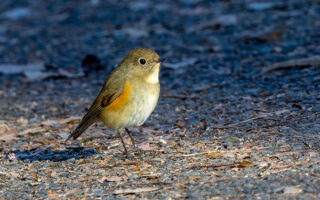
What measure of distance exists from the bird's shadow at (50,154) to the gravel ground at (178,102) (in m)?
0.01

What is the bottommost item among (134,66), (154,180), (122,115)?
(154,180)

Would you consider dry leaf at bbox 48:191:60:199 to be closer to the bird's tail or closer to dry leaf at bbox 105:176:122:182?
dry leaf at bbox 105:176:122:182

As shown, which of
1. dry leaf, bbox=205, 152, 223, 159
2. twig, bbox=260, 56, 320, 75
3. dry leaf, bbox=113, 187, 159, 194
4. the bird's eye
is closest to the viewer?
dry leaf, bbox=113, 187, 159, 194

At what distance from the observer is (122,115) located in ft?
16.0

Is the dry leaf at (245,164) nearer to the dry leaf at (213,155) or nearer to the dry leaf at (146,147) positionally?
the dry leaf at (213,155)

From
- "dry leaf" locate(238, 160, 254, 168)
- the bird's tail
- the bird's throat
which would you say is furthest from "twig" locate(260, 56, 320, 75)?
"dry leaf" locate(238, 160, 254, 168)

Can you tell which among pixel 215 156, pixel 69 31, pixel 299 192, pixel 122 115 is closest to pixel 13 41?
pixel 69 31

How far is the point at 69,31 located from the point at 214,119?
6305 mm

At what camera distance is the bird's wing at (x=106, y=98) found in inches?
194

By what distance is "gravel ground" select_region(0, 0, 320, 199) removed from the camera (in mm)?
4102

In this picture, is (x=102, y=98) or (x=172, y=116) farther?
(x=172, y=116)

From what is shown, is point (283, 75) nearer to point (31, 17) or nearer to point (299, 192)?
point (299, 192)

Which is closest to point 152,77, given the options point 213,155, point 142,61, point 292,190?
point 142,61

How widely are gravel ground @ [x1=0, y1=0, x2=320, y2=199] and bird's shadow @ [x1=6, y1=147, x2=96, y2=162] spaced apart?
0.04 feet
